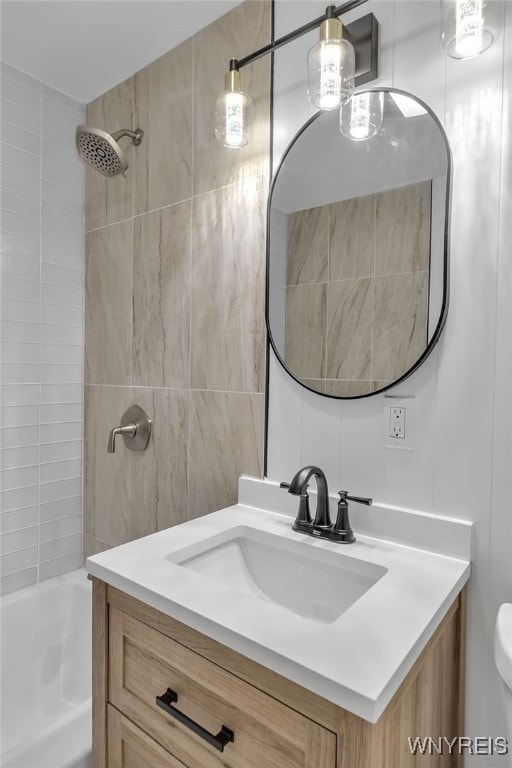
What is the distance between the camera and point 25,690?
1635 mm

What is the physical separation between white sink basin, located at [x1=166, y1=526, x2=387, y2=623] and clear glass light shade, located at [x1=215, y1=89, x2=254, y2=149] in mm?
1065

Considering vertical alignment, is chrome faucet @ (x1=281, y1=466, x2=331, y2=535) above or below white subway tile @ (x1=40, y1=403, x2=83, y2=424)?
below

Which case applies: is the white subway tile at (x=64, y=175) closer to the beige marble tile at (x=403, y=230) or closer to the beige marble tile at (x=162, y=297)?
the beige marble tile at (x=162, y=297)

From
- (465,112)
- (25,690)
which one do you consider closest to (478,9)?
(465,112)

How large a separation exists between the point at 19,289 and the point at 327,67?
1360 mm

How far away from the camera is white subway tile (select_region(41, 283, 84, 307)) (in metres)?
1.86

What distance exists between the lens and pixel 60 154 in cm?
190

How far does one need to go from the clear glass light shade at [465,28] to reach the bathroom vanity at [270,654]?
1.00 meters

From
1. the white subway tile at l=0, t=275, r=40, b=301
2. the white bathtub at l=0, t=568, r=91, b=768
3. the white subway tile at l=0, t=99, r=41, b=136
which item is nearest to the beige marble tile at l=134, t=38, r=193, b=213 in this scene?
the white subway tile at l=0, t=99, r=41, b=136

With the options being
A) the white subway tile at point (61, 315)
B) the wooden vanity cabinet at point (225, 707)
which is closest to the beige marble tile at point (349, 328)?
the wooden vanity cabinet at point (225, 707)

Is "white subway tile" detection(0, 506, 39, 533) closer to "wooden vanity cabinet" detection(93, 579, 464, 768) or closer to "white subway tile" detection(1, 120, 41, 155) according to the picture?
"wooden vanity cabinet" detection(93, 579, 464, 768)

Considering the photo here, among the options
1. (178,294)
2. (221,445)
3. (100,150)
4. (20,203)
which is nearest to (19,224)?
(20,203)

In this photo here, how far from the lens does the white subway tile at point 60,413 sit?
1.87 m

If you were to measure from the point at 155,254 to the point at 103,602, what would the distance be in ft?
3.88
